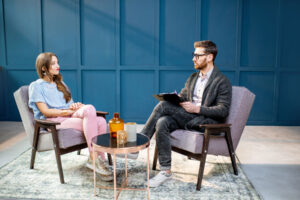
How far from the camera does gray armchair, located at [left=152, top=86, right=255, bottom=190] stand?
2293 mm

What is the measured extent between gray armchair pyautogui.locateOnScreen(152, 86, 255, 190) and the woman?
2.28ft

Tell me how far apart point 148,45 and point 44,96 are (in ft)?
7.91

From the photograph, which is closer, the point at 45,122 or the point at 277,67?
the point at 45,122

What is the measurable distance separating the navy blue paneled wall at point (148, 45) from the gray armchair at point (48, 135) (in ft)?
7.23

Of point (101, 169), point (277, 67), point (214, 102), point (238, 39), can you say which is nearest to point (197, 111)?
point (214, 102)

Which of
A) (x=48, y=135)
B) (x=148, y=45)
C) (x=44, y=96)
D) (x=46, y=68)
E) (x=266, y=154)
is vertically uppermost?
(x=148, y=45)

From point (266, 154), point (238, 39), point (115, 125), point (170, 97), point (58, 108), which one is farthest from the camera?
point (238, 39)

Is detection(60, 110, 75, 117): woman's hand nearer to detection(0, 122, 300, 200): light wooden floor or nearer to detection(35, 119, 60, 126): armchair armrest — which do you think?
detection(35, 119, 60, 126): armchair armrest

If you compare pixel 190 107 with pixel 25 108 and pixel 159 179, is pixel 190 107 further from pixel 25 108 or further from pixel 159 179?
pixel 25 108

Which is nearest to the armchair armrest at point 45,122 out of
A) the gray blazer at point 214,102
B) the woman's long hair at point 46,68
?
the woman's long hair at point 46,68

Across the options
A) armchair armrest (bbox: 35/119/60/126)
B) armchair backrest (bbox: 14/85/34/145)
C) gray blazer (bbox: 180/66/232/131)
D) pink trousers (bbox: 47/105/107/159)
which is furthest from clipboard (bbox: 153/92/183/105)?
armchair backrest (bbox: 14/85/34/145)

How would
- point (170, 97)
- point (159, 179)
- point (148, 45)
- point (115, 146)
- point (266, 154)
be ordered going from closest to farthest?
point (115, 146), point (159, 179), point (170, 97), point (266, 154), point (148, 45)

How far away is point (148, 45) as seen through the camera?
458 cm

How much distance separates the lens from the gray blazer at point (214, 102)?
2420 mm
